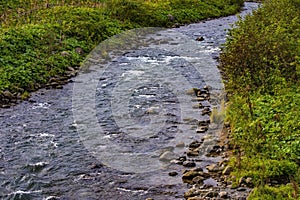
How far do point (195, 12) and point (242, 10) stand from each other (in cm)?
651

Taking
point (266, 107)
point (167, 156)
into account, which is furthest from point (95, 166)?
point (266, 107)

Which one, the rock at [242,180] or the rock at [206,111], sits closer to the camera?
the rock at [242,180]

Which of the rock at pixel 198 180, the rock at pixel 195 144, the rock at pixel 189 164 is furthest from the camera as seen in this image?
the rock at pixel 195 144

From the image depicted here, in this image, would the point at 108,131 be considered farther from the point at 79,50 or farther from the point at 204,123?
the point at 79,50

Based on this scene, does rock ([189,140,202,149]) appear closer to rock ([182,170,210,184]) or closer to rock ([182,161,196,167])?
rock ([182,161,196,167])

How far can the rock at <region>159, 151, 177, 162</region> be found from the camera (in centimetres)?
1012

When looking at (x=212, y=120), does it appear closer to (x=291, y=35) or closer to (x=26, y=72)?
(x=291, y=35)

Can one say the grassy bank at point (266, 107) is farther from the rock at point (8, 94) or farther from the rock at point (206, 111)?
the rock at point (8, 94)

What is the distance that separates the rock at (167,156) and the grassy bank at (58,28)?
20.4 ft

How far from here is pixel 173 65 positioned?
728 inches

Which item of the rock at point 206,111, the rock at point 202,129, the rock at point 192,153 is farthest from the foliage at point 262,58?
the rock at point 192,153

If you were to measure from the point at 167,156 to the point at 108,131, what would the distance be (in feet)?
7.64

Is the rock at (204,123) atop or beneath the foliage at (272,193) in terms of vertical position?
beneath

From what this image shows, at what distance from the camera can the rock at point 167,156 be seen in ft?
33.2
